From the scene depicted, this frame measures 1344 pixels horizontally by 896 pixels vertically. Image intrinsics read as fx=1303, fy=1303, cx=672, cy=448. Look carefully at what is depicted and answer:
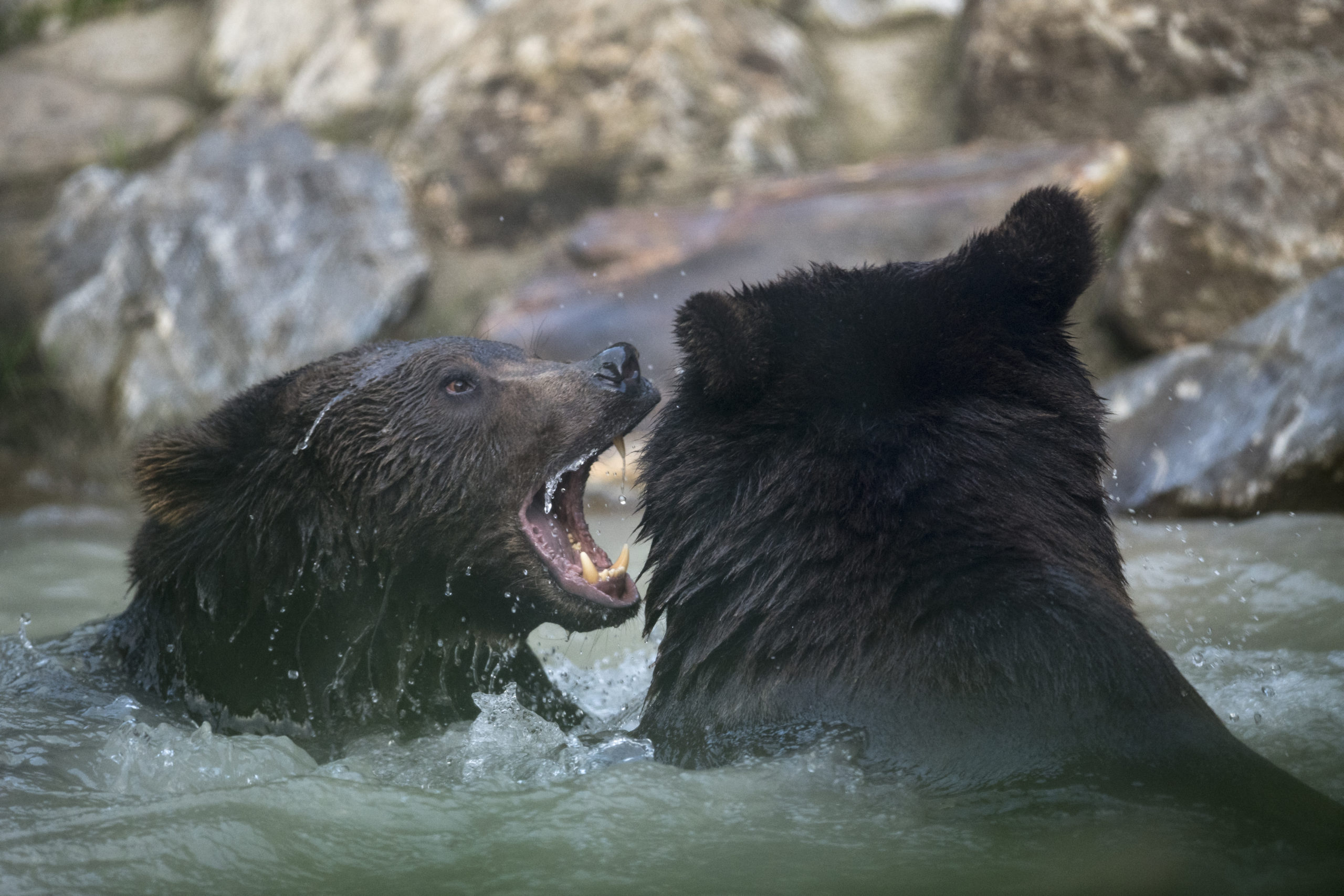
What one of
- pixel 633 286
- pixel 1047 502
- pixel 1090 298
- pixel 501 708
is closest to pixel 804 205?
pixel 633 286

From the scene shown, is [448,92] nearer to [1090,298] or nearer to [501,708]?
[1090,298]

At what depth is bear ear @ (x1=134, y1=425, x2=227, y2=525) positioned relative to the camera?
12.6ft

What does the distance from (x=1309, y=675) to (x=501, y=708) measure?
92.6 inches

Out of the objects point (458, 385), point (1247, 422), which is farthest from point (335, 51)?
point (1247, 422)

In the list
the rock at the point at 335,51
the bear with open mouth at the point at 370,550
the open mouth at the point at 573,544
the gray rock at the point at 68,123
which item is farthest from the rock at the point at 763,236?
the gray rock at the point at 68,123

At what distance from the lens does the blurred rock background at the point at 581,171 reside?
7.81 meters

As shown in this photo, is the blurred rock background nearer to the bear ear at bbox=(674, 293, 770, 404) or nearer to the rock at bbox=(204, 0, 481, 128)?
the rock at bbox=(204, 0, 481, 128)

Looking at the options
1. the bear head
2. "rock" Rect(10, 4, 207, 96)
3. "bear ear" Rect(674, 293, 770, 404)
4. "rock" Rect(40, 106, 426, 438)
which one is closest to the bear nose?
the bear head

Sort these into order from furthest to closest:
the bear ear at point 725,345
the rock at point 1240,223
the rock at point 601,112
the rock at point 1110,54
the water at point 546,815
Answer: the rock at point 601,112
the rock at point 1110,54
the rock at point 1240,223
the bear ear at point 725,345
the water at point 546,815

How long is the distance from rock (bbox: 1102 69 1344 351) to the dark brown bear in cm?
499

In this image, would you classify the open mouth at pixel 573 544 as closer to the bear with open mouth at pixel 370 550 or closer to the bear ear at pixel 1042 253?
the bear with open mouth at pixel 370 550

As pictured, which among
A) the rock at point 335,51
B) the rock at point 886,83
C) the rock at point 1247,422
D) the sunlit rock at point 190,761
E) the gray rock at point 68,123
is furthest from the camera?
the rock at point 335,51

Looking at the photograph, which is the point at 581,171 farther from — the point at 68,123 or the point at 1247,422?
the point at 1247,422

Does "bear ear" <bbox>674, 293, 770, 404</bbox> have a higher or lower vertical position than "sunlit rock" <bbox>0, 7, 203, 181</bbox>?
lower
